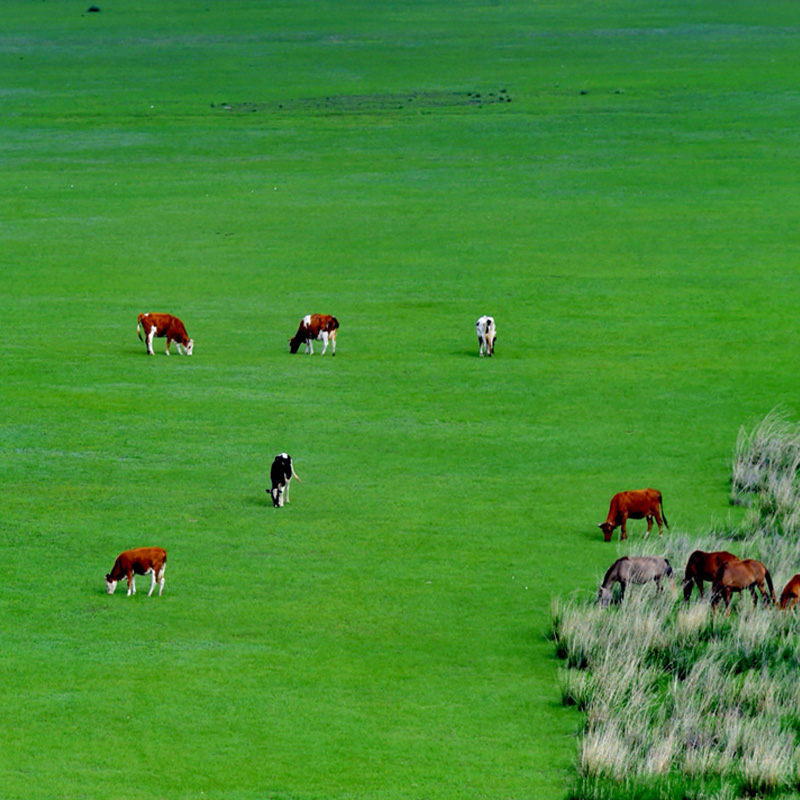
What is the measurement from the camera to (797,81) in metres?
73.4

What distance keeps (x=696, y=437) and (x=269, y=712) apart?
13.1m

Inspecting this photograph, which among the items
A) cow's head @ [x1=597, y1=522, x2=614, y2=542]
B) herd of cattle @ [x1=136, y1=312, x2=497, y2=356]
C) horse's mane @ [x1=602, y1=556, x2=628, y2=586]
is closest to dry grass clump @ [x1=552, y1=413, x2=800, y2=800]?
horse's mane @ [x1=602, y1=556, x2=628, y2=586]

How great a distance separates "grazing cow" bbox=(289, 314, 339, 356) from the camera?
1294 inches

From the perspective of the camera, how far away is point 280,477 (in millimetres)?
22422

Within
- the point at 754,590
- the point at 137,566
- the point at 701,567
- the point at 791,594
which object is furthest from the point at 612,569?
the point at 137,566

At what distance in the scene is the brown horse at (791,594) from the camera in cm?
1823

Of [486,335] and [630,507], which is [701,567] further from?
[486,335]

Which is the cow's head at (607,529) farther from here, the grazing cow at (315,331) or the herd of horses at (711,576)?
the grazing cow at (315,331)

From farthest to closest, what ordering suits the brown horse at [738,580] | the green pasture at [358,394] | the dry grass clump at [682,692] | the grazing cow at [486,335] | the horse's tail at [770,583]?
the grazing cow at [486,335], the brown horse at [738,580], the horse's tail at [770,583], the green pasture at [358,394], the dry grass clump at [682,692]

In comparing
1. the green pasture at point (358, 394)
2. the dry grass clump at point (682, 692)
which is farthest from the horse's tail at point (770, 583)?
the green pasture at point (358, 394)

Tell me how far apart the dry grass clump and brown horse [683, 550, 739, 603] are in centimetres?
17

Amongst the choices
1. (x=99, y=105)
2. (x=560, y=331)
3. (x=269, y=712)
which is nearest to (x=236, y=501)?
(x=269, y=712)

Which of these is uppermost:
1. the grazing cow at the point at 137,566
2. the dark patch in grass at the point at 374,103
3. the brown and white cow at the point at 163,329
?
the dark patch in grass at the point at 374,103

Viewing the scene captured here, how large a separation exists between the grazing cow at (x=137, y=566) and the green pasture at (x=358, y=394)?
300 millimetres
